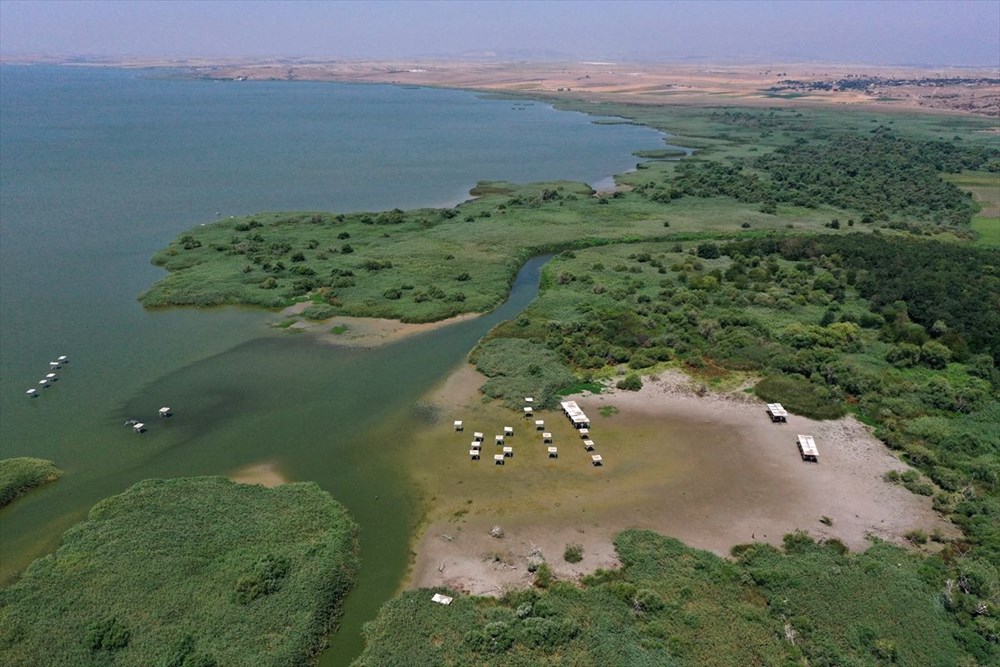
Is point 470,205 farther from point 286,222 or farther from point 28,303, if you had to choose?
point 28,303

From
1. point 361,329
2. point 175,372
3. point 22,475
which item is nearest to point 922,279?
point 361,329

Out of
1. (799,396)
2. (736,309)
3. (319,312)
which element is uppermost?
(736,309)

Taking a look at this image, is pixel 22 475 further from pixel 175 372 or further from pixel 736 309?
pixel 736 309

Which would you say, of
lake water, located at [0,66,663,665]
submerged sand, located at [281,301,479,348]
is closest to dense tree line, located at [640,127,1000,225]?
lake water, located at [0,66,663,665]

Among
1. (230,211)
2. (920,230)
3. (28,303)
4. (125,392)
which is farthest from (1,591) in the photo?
(920,230)

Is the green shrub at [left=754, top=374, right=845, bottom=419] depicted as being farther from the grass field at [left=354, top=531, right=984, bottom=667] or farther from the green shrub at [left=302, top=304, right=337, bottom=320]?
the green shrub at [left=302, top=304, right=337, bottom=320]

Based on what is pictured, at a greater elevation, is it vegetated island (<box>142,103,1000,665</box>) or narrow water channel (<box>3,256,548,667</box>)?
vegetated island (<box>142,103,1000,665</box>)

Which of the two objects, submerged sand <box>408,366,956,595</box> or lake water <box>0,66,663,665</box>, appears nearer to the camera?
submerged sand <box>408,366,956,595</box>
